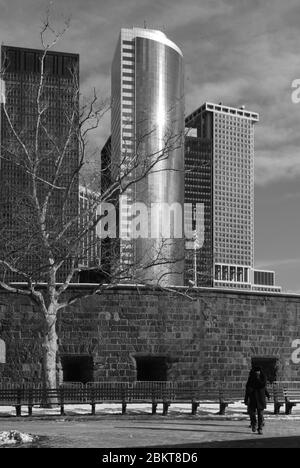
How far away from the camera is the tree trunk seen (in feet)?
84.0

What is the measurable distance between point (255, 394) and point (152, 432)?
2.52 m

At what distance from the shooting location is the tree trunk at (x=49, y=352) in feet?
84.0

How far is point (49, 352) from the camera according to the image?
25.8 m

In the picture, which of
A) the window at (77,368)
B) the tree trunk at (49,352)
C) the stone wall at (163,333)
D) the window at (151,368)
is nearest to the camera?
the tree trunk at (49,352)

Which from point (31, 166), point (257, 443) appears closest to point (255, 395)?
point (257, 443)

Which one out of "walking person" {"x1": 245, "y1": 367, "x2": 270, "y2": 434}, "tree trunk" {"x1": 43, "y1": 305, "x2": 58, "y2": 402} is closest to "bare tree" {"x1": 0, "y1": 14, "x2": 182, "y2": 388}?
"tree trunk" {"x1": 43, "y1": 305, "x2": 58, "y2": 402}

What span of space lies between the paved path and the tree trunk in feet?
15.9

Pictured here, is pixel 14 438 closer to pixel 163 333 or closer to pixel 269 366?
pixel 163 333

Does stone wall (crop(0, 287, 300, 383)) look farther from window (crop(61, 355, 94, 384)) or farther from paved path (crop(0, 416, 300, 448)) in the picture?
paved path (crop(0, 416, 300, 448))

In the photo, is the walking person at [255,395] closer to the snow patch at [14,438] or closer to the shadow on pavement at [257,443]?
the shadow on pavement at [257,443]

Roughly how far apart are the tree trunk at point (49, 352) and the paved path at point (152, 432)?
483cm

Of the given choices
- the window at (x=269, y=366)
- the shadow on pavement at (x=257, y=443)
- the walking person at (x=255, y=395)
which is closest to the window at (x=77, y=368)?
the window at (x=269, y=366)
